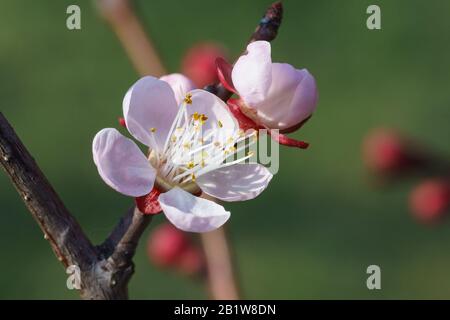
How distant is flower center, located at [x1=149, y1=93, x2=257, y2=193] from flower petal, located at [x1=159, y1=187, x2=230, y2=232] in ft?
0.09

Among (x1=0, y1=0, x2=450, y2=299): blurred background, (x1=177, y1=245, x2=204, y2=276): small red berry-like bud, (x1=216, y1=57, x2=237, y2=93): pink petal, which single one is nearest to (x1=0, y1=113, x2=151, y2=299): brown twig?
(x1=216, y1=57, x2=237, y2=93): pink petal

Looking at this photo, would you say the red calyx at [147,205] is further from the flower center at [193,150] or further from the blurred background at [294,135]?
the blurred background at [294,135]

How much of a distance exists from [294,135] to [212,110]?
176cm

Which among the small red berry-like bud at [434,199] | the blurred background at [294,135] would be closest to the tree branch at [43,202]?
the small red berry-like bud at [434,199]

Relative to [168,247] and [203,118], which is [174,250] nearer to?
[168,247]

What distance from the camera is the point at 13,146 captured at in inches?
22.0

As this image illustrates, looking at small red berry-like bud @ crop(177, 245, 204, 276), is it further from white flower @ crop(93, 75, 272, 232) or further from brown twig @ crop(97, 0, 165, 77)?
white flower @ crop(93, 75, 272, 232)

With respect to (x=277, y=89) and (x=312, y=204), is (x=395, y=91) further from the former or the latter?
(x=277, y=89)

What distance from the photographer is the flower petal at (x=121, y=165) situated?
59cm

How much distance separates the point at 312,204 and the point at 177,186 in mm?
1877

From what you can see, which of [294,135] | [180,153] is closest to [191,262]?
[180,153]

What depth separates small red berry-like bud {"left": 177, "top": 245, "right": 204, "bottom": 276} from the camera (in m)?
0.99

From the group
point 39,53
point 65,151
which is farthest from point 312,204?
point 39,53

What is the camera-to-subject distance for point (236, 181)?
63 cm
